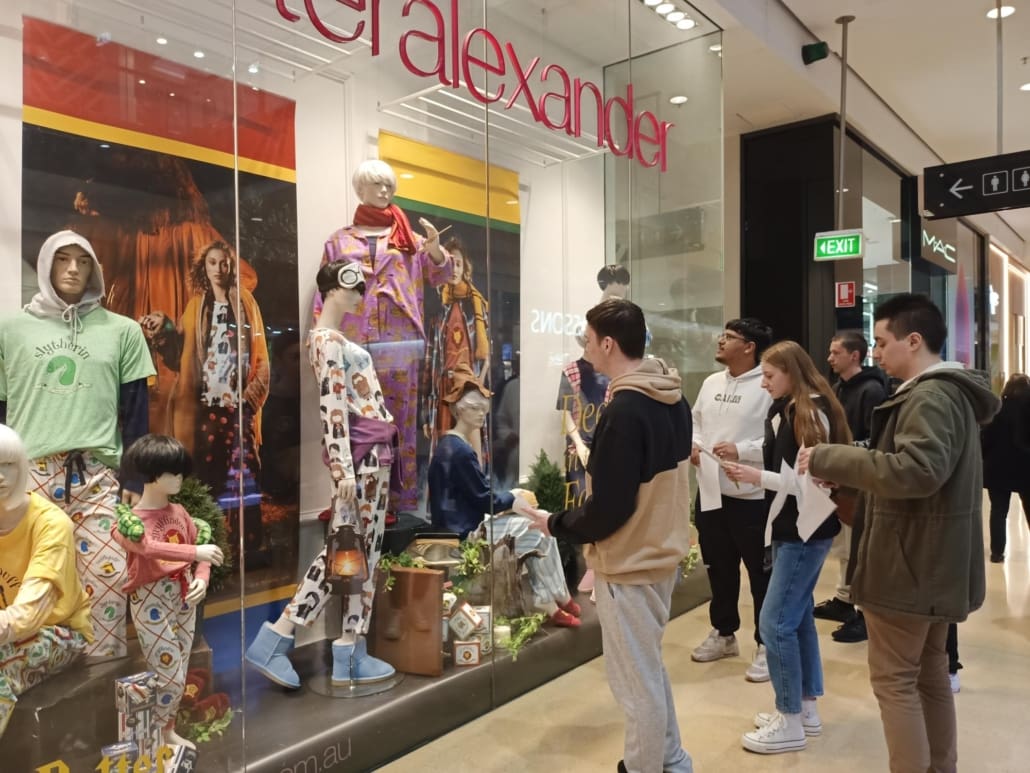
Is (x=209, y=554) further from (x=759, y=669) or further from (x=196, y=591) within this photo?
(x=759, y=669)

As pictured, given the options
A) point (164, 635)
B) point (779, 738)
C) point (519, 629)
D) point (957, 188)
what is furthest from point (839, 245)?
point (164, 635)

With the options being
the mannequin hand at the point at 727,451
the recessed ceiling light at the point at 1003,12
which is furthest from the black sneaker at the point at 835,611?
the recessed ceiling light at the point at 1003,12

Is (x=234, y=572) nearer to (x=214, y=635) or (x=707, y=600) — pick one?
(x=214, y=635)

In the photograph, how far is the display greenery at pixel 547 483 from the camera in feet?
12.8

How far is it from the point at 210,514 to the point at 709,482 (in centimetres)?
228

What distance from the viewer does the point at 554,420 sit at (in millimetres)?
3992

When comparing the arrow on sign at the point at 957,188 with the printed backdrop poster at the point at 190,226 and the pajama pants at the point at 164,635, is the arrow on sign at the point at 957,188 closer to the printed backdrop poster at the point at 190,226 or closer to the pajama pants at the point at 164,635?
the printed backdrop poster at the point at 190,226

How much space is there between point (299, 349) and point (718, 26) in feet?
11.4

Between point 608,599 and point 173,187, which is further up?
point 173,187

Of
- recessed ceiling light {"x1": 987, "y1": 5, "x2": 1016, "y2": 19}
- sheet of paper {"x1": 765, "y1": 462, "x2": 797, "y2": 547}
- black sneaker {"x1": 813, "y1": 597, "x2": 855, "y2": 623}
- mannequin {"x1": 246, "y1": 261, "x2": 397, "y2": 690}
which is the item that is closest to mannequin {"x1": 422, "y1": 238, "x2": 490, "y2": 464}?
mannequin {"x1": 246, "y1": 261, "x2": 397, "y2": 690}

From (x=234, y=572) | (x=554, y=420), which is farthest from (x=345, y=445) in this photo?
(x=554, y=420)

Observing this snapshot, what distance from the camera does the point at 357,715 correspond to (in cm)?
271

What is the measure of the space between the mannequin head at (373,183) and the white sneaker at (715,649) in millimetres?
2587

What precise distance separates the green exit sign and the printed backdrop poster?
14.6 ft
